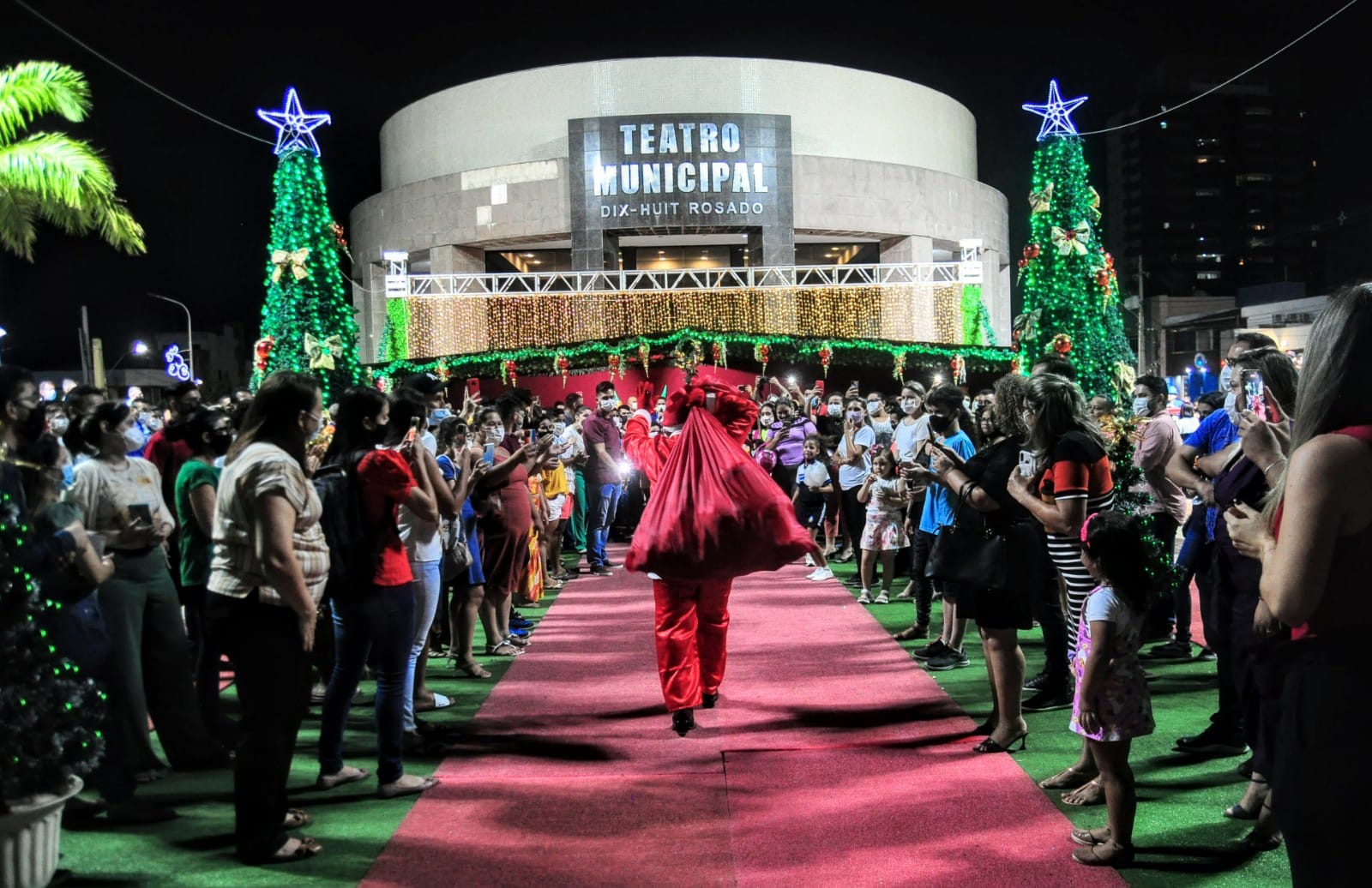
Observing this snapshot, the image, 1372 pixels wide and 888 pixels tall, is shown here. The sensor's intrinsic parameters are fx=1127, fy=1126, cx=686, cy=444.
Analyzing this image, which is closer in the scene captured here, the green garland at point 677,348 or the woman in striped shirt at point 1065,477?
the woman in striped shirt at point 1065,477

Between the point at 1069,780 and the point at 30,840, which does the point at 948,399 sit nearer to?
the point at 1069,780

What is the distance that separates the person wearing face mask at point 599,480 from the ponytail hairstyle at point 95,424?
7826mm

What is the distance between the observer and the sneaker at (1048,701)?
642 centimetres

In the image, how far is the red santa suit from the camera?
237 inches

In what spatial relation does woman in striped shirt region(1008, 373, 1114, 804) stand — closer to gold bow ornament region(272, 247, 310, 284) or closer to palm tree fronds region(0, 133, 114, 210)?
palm tree fronds region(0, 133, 114, 210)

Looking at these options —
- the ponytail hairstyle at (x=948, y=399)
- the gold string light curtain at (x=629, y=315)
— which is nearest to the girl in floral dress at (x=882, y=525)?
the ponytail hairstyle at (x=948, y=399)

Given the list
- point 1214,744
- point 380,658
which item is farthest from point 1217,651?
point 380,658

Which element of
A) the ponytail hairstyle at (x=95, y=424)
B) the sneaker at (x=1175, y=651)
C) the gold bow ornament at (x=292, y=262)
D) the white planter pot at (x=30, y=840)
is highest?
the gold bow ornament at (x=292, y=262)

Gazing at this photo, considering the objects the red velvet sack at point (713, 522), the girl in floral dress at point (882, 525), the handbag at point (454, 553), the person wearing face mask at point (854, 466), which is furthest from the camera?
the person wearing face mask at point (854, 466)

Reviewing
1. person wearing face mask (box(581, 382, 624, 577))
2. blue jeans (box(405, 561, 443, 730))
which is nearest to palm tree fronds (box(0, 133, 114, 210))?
person wearing face mask (box(581, 382, 624, 577))

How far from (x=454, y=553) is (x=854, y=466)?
204 inches

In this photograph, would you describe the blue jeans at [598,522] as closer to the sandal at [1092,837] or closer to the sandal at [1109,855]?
the sandal at [1092,837]

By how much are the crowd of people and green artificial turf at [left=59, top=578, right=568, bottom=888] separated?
0.09m

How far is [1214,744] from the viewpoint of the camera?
211 inches
